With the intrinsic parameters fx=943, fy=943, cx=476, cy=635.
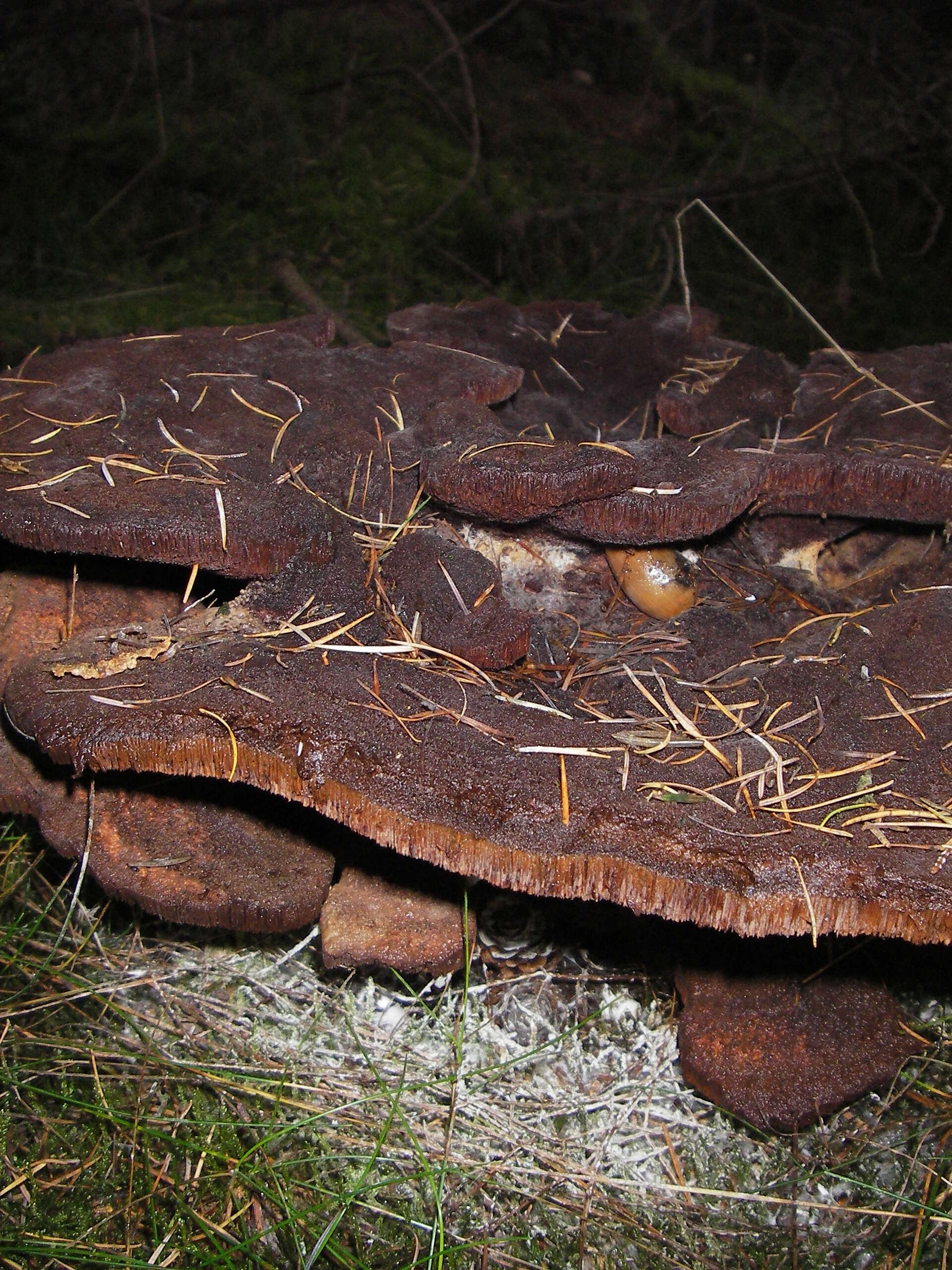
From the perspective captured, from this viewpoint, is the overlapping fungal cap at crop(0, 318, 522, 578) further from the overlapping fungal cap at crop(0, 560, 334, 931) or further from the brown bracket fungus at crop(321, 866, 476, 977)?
the brown bracket fungus at crop(321, 866, 476, 977)

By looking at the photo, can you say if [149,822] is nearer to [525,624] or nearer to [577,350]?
[525,624]

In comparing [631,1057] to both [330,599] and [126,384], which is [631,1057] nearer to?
[330,599]

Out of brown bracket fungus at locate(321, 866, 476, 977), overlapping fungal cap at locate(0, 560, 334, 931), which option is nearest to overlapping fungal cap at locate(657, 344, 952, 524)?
brown bracket fungus at locate(321, 866, 476, 977)

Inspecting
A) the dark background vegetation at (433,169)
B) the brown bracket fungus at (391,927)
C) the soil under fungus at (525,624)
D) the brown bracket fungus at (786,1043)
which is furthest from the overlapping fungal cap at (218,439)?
the dark background vegetation at (433,169)

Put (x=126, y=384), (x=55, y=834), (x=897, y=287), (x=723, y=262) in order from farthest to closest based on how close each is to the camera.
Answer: (x=723, y=262)
(x=897, y=287)
(x=126, y=384)
(x=55, y=834)

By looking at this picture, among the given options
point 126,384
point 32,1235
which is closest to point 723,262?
point 126,384
